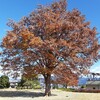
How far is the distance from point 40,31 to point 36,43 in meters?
3.07

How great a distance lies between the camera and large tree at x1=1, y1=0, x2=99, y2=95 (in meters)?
33.3

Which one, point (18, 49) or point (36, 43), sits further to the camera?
point (18, 49)

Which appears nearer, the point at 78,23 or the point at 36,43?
the point at 36,43

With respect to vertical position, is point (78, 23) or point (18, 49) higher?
point (78, 23)

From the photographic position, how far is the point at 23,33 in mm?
32719

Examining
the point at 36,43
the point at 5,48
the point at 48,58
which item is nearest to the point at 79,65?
the point at 48,58

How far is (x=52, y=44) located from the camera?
32469 mm

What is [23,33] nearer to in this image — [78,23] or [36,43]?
[36,43]

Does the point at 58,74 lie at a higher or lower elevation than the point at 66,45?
lower

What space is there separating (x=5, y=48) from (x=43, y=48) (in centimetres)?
493

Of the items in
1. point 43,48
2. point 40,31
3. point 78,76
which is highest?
point 40,31

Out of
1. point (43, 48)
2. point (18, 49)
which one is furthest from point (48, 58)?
point (18, 49)

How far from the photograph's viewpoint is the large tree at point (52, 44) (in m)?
33.3

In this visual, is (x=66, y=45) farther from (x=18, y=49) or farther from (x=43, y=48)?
(x=18, y=49)
